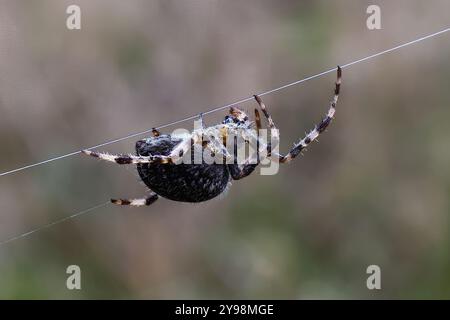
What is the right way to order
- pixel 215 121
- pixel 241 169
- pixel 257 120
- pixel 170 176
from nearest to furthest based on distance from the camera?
1. pixel 170 176
2. pixel 257 120
3. pixel 241 169
4. pixel 215 121

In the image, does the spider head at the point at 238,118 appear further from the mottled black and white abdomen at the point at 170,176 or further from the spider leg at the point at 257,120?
the mottled black and white abdomen at the point at 170,176

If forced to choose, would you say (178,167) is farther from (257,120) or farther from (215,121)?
(215,121)

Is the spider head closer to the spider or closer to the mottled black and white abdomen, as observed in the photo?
the spider

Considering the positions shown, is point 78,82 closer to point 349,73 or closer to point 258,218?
point 258,218

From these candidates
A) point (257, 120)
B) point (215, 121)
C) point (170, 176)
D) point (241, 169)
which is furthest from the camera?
point (215, 121)

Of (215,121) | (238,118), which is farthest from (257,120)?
(215,121)

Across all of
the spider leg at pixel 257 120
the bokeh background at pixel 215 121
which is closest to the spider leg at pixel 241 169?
the spider leg at pixel 257 120

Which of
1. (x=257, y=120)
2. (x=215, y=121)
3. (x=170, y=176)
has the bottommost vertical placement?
(x=170, y=176)

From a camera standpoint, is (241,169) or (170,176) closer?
(170,176)
